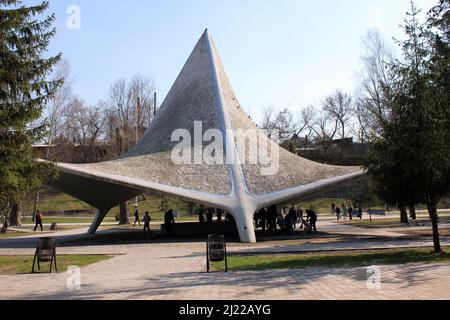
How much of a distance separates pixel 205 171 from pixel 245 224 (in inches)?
143

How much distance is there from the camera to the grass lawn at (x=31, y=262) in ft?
37.0

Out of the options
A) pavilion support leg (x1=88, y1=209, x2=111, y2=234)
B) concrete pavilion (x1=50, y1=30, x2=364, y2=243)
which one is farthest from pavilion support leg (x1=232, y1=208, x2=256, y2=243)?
pavilion support leg (x1=88, y1=209, x2=111, y2=234)

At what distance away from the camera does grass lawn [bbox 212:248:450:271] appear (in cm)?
1059

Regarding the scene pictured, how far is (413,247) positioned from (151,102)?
131 feet

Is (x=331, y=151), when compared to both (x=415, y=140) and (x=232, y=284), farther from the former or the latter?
(x=232, y=284)

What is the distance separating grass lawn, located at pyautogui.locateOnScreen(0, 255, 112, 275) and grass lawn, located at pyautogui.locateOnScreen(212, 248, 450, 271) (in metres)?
3.88

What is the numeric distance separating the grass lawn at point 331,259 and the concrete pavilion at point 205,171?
18.1 ft

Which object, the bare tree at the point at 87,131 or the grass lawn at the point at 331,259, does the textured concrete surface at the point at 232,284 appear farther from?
the bare tree at the point at 87,131

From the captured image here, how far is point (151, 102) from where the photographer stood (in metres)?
50.0

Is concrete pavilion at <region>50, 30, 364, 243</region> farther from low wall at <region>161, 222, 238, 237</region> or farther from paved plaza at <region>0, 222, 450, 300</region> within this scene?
paved plaza at <region>0, 222, 450, 300</region>

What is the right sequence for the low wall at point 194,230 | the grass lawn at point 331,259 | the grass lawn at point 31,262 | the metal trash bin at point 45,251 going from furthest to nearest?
the low wall at point 194,230, the grass lawn at point 31,262, the metal trash bin at point 45,251, the grass lawn at point 331,259

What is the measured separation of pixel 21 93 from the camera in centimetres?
1457

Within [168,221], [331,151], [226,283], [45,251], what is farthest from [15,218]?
[331,151]

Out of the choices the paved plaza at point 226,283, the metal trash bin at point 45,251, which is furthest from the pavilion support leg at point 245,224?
the metal trash bin at point 45,251
